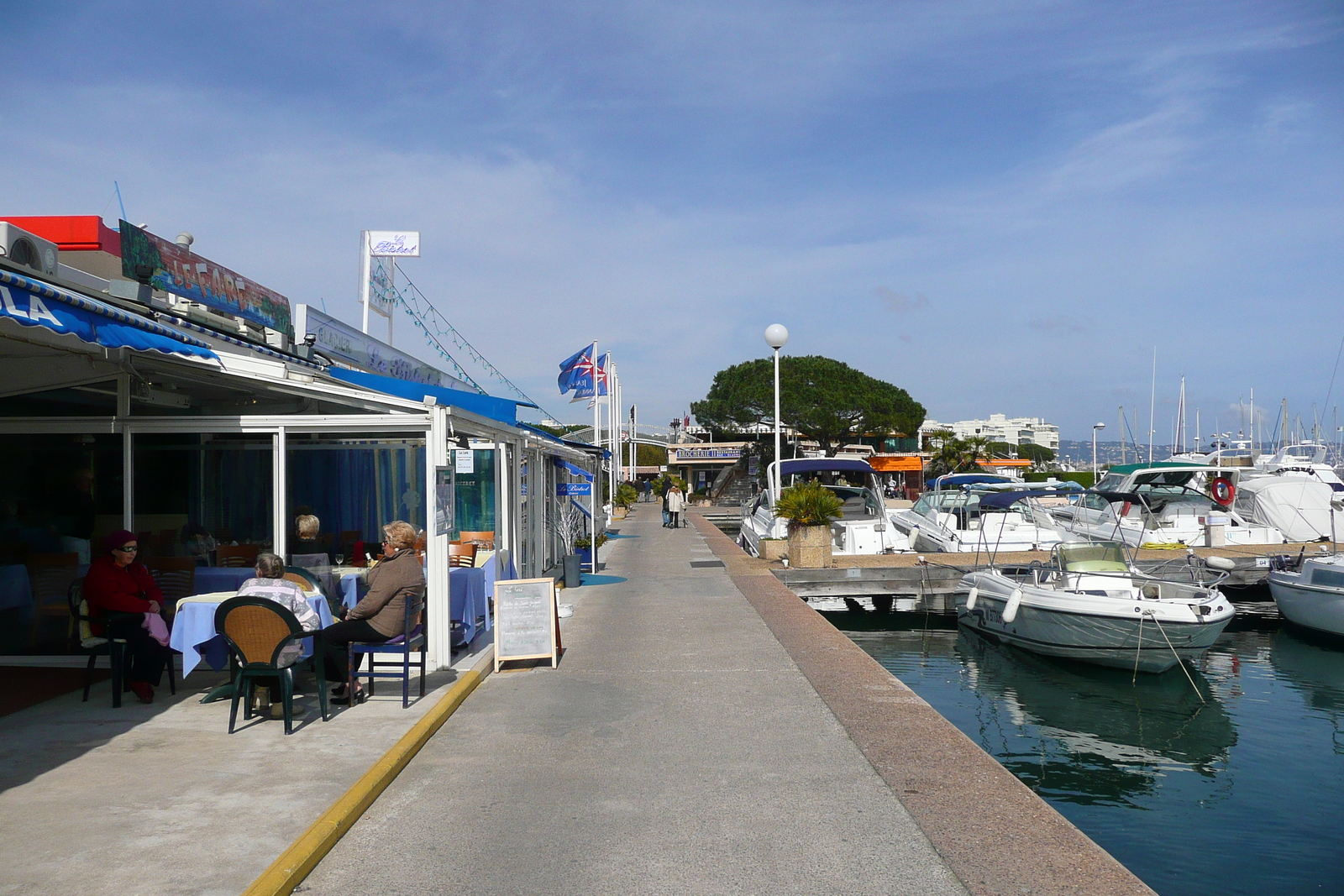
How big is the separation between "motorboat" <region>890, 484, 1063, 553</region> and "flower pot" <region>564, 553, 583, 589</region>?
7450mm

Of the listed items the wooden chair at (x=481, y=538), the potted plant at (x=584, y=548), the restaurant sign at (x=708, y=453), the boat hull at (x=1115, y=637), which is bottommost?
the boat hull at (x=1115, y=637)

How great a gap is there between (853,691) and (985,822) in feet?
10.3

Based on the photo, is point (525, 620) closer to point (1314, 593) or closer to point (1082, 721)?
point (1082, 721)

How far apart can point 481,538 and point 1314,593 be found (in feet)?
40.6

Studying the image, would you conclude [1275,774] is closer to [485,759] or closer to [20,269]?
[485,759]

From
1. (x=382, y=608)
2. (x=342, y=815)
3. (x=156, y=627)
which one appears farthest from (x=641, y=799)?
(x=156, y=627)

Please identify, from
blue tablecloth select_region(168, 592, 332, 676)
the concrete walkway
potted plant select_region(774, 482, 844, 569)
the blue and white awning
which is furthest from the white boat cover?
the blue and white awning

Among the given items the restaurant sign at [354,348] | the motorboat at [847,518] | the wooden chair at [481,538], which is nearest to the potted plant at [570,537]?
the wooden chair at [481,538]

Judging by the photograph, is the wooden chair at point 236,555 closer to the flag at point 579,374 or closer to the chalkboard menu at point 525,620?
the chalkboard menu at point 525,620

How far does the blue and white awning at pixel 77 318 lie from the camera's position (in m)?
5.38

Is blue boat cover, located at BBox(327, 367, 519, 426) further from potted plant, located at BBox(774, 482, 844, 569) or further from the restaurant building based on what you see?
potted plant, located at BBox(774, 482, 844, 569)

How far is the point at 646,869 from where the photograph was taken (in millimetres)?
4512

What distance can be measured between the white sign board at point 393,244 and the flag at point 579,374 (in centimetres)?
1142

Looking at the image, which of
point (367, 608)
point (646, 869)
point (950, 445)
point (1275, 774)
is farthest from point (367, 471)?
point (950, 445)
